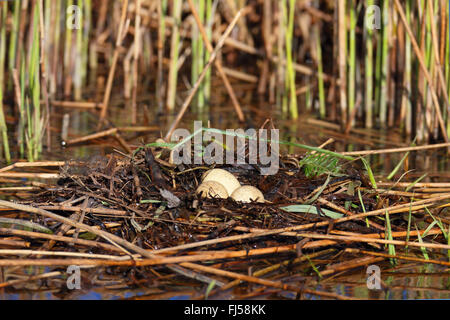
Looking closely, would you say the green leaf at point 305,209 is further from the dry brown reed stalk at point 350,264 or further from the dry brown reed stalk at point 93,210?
the dry brown reed stalk at point 93,210

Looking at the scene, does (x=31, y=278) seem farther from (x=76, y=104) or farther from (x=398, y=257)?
(x=76, y=104)

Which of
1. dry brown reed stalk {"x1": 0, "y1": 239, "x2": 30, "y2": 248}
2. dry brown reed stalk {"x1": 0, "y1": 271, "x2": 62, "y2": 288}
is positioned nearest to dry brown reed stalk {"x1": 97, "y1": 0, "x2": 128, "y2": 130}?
dry brown reed stalk {"x1": 0, "y1": 239, "x2": 30, "y2": 248}

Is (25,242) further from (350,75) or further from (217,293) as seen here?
(350,75)

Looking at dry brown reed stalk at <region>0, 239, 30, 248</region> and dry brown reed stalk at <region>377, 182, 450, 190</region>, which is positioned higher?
dry brown reed stalk at <region>377, 182, 450, 190</region>

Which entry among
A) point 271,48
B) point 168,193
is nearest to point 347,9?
point 271,48

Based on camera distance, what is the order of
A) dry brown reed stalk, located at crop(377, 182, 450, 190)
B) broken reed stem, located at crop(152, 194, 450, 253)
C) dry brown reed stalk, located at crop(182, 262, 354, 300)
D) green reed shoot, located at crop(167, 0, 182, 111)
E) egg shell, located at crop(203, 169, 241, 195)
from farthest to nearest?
1. green reed shoot, located at crop(167, 0, 182, 111)
2. dry brown reed stalk, located at crop(377, 182, 450, 190)
3. egg shell, located at crop(203, 169, 241, 195)
4. broken reed stem, located at crop(152, 194, 450, 253)
5. dry brown reed stalk, located at crop(182, 262, 354, 300)

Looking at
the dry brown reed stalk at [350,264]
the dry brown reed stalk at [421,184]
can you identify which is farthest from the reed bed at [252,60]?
the dry brown reed stalk at [350,264]

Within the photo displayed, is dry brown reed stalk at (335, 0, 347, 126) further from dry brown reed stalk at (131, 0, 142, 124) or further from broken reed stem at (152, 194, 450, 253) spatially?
broken reed stem at (152, 194, 450, 253)
